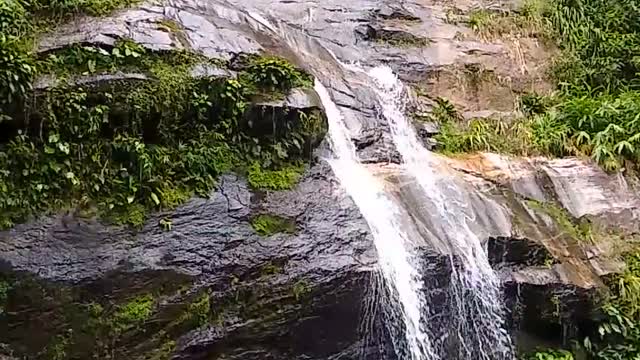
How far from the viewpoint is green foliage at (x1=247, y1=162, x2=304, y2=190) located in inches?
201

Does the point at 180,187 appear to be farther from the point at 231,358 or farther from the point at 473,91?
the point at 473,91

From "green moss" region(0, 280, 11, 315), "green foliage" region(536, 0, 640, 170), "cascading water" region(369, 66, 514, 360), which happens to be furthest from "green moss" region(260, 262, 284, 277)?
"green foliage" region(536, 0, 640, 170)

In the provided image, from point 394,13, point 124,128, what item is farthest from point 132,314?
point 394,13

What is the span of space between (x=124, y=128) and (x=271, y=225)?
1.14m

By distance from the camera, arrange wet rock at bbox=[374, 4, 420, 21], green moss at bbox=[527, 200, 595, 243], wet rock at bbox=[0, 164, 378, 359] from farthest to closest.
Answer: wet rock at bbox=[374, 4, 420, 21]
green moss at bbox=[527, 200, 595, 243]
wet rock at bbox=[0, 164, 378, 359]

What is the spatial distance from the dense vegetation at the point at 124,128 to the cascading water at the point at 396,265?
0.55 meters

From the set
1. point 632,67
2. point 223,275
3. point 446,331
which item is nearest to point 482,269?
point 446,331

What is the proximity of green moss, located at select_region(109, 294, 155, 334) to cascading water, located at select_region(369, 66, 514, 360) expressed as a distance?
7.11 feet

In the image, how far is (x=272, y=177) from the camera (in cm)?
522

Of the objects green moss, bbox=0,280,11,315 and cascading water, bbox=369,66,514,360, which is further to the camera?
cascading water, bbox=369,66,514,360

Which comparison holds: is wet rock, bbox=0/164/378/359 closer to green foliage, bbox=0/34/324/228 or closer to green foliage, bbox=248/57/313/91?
green foliage, bbox=0/34/324/228

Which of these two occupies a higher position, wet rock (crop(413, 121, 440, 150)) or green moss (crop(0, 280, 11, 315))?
wet rock (crop(413, 121, 440, 150))

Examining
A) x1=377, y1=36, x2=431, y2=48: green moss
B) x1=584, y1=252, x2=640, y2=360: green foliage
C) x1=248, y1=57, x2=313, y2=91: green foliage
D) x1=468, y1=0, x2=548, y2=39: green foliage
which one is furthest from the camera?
x1=468, y1=0, x2=548, y2=39: green foliage

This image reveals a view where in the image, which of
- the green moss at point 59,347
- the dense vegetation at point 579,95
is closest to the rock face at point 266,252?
the green moss at point 59,347
